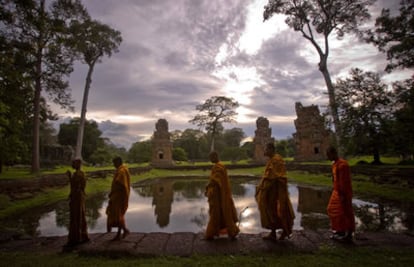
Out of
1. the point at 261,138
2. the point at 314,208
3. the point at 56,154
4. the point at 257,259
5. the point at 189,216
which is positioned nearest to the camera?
the point at 257,259

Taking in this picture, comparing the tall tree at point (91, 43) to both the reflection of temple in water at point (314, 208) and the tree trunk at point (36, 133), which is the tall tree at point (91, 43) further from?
the reflection of temple in water at point (314, 208)

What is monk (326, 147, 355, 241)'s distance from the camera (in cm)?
493

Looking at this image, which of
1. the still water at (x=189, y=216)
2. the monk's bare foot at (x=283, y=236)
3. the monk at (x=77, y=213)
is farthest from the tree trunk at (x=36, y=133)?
the monk's bare foot at (x=283, y=236)

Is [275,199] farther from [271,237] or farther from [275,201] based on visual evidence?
[271,237]

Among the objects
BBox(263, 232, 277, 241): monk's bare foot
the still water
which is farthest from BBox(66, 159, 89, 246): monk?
BBox(263, 232, 277, 241): monk's bare foot

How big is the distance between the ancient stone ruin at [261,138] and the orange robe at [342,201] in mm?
29010

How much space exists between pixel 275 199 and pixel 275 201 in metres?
0.04

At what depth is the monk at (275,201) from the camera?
509cm

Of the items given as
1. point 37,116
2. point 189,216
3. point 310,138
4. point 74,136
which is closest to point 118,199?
point 189,216

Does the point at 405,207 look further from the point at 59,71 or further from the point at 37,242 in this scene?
the point at 59,71

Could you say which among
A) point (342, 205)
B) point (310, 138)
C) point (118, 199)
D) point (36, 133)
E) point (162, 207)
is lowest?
point (162, 207)

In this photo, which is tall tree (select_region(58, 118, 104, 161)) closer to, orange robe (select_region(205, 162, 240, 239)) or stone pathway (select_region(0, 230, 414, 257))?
stone pathway (select_region(0, 230, 414, 257))

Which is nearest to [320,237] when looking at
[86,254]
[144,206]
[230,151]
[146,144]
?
[86,254]

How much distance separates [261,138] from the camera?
35250mm
